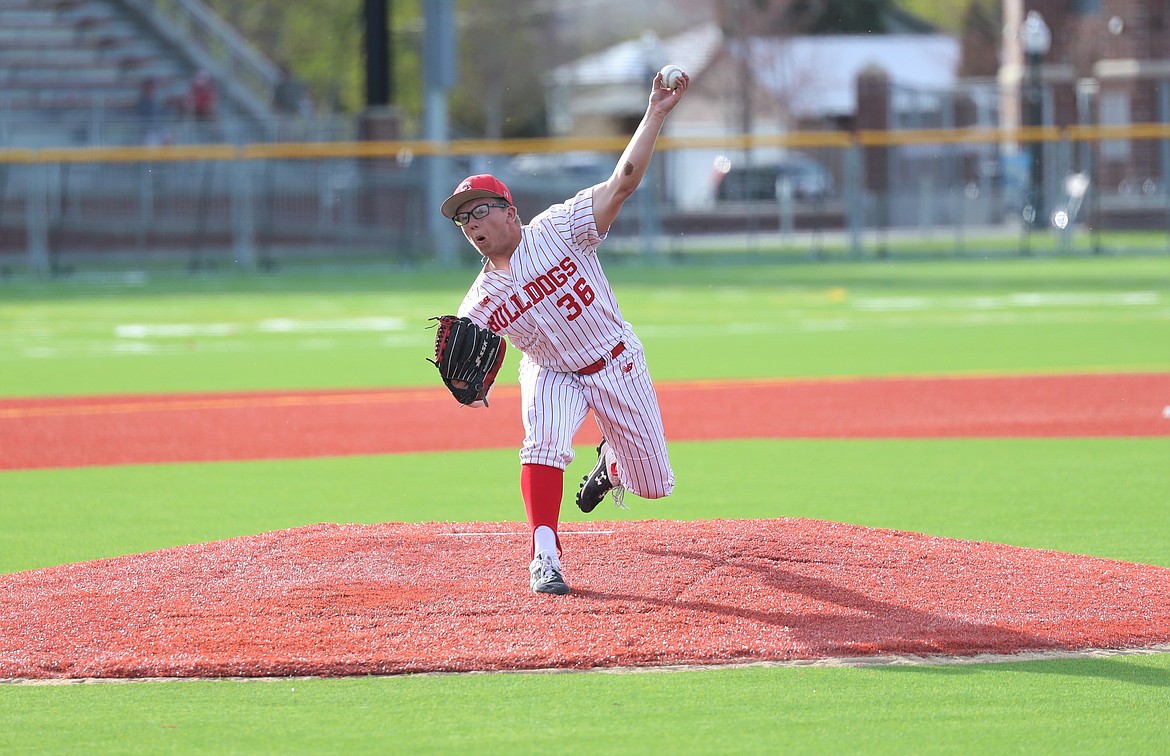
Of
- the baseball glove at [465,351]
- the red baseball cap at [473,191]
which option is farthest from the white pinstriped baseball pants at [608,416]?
the red baseball cap at [473,191]

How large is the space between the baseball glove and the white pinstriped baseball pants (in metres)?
0.21

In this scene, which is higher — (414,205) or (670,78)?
(414,205)

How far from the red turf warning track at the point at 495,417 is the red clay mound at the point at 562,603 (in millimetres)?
3798

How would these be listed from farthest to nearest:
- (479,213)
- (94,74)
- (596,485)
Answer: (94,74)
(596,485)
(479,213)

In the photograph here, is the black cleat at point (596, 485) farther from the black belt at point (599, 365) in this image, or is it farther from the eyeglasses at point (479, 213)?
the eyeglasses at point (479, 213)

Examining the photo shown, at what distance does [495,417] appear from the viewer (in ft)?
38.7

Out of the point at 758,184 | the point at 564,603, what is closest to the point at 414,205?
the point at 758,184

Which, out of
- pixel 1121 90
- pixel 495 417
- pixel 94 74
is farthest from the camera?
pixel 1121 90

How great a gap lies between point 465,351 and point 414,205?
22191 mm

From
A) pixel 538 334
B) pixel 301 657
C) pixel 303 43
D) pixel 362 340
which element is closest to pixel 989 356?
pixel 362 340

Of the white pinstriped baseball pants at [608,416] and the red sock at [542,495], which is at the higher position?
the white pinstriped baseball pants at [608,416]

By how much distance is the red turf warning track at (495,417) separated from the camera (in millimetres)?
10359

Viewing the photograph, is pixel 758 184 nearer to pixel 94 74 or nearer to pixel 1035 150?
pixel 1035 150

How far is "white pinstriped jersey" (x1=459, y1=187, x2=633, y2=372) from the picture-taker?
19.5ft
